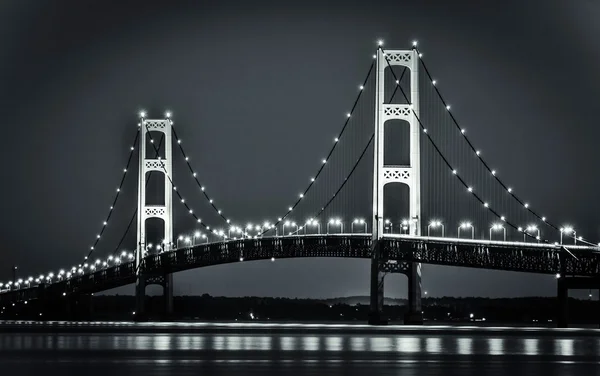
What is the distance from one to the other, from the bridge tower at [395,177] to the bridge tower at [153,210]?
24108 millimetres

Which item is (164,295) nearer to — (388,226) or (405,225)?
(388,226)

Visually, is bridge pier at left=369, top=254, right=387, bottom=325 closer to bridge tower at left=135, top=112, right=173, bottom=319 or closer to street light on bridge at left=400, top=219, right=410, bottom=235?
street light on bridge at left=400, top=219, right=410, bottom=235

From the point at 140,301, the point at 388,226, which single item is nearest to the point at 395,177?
the point at 388,226

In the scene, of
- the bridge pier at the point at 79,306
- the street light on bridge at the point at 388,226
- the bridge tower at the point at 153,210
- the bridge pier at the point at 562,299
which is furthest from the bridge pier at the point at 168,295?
the bridge pier at the point at 562,299

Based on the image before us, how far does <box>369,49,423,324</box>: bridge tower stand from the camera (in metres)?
82.5

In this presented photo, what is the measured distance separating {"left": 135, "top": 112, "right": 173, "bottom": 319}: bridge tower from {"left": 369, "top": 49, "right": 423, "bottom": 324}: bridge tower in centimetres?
2411

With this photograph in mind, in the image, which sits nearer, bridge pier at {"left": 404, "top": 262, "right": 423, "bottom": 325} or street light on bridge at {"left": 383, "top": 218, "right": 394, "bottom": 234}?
bridge pier at {"left": 404, "top": 262, "right": 423, "bottom": 325}

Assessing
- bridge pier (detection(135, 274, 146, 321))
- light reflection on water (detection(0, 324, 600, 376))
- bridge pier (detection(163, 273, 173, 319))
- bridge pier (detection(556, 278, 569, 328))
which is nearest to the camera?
light reflection on water (detection(0, 324, 600, 376))

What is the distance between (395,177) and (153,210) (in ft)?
105

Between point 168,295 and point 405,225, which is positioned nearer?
point 405,225

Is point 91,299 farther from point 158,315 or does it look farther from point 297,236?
point 297,236

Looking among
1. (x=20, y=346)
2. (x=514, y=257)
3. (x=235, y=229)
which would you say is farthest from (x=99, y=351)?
(x=235, y=229)

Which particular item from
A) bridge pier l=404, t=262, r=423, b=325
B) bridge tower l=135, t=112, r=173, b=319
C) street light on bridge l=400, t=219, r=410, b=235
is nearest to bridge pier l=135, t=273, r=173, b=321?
bridge tower l=135, t=112, r=173, b=319

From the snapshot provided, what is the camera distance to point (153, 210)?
370 feet
